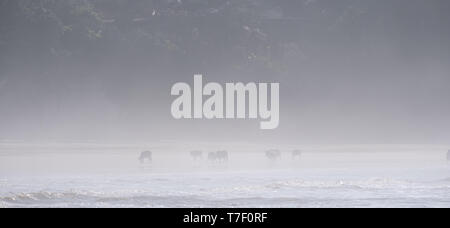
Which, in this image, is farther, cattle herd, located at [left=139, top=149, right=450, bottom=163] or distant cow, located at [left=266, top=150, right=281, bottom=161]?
distant cow, located at [left=266, top=150, right=281, bottom=161]

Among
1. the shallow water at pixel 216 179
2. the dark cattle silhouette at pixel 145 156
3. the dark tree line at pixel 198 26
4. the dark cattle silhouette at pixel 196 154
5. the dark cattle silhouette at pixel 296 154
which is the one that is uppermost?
the dark tree line at pixel 198 26

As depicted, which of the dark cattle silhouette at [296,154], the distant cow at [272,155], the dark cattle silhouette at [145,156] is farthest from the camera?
the dark cattle silhouette at [296,154]

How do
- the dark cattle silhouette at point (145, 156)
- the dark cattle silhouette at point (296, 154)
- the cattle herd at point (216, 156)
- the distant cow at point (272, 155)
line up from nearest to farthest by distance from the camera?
the dark cattle silhouette at point (145, 156) < the cattle herd at point (216, 156) < the distant cow at point (272, 155) < the dark cattle silhouette at point (296, 154)

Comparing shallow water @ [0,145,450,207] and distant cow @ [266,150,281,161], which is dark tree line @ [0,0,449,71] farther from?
distant cow @ [266,150,281,161]

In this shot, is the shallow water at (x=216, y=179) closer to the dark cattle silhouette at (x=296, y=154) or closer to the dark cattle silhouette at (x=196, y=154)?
the dark cattle silhouette at (x=196, y=154)

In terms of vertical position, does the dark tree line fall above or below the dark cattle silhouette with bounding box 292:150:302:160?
above

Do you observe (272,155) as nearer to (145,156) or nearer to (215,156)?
(215,156)

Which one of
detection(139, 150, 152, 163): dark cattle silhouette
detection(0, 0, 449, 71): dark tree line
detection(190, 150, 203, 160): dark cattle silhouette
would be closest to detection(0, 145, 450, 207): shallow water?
detection(190, 150, 203, 160): dark cattle silhouette

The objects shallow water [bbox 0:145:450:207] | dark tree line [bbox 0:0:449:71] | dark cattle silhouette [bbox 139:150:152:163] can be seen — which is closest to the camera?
shallow water [bbox 0:145:450:207]

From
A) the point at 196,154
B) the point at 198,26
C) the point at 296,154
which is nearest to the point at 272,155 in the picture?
the point at 296,154

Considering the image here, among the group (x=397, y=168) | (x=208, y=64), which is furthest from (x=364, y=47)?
(x=397, y=168)

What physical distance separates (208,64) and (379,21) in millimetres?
9425

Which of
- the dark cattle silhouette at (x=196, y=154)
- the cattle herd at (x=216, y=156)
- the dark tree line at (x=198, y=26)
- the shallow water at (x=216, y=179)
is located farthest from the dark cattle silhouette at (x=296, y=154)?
the dark tree line at (x=198, y=26)

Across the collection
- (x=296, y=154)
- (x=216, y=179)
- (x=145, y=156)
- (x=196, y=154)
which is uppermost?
(x=296, y=154)
